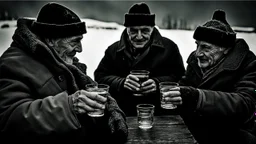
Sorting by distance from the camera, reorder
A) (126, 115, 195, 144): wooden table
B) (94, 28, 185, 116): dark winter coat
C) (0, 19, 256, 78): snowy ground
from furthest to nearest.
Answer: (0, 19, 256, 78): snowy ground → (94, 28, 185, 116): dark winter coat → (126, 115, 195, 144): wooden table

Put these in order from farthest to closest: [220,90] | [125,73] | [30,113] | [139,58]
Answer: [125,73] < [139,58] < [220,90] < [30,113]

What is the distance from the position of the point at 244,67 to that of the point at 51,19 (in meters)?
2.04

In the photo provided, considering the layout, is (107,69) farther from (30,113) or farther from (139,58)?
(30,113)

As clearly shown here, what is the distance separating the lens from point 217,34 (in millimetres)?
3131

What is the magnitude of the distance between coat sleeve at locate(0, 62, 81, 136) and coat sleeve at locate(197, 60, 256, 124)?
4.39ft

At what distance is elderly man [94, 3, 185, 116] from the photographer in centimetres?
382


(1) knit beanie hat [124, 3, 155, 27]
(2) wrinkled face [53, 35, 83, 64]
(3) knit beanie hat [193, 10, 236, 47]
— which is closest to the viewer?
(2) wrinkled face [53, 35, 83, 64]

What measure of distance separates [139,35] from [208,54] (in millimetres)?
992

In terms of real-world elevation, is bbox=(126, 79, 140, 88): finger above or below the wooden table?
above

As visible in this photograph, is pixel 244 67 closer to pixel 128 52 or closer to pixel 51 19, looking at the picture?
pixel 128 52

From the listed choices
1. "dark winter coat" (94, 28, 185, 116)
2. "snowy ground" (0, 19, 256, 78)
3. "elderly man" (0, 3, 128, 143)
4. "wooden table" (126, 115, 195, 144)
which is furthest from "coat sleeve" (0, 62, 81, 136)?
"snowy ground" (0, 19, 256, 78)

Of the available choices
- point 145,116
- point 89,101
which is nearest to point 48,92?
point 89,101

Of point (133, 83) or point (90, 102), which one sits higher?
point (90, 102)

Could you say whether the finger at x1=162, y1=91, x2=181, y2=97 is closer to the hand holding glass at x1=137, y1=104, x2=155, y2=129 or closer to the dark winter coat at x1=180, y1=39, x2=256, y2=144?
the hand holding glass at x1=137, y1=104, x2=155, y2=129
